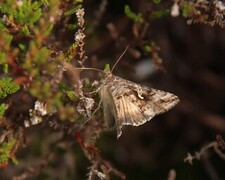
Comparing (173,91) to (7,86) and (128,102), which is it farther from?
(7,86)

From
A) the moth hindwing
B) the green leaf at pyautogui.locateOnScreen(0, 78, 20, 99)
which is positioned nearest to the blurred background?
the moth hindwing

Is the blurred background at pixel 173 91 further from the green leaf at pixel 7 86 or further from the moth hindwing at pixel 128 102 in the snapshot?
the green leaf at pixel 7 86

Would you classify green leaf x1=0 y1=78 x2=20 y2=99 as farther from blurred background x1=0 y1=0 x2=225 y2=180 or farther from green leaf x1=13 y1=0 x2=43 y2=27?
blurred background x1=0 y1=0 x2=225 y2=180

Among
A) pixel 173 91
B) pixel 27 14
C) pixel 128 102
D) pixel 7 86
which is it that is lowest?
pixel 173 91

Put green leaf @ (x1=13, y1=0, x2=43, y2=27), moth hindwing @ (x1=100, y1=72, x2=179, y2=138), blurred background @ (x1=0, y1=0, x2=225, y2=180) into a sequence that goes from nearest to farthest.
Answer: green leaf @ (x1=13, y1=0, x2=43, y2=27)
moth hindwing @ (x1=100, y1=72, x2=179, y2=138)
blurred background @ (x1=0, y1=0, x2=225, y2=180)

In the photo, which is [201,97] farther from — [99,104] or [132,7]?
[99,104]

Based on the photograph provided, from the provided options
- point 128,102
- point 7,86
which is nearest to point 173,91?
point 128,102

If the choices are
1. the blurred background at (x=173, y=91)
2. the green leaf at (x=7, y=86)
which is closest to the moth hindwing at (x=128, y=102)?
the green leaf at (x=7, y=86)

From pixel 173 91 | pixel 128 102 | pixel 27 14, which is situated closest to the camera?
pixel 27 14

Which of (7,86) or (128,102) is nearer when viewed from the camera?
(7,86)
